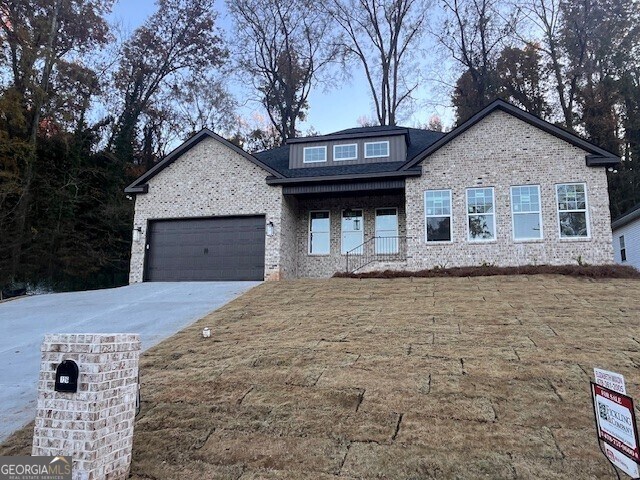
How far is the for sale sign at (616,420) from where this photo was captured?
2.83 metres

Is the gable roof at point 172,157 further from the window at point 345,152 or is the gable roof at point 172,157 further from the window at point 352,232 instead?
the window at point 352,232

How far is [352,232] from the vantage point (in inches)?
636

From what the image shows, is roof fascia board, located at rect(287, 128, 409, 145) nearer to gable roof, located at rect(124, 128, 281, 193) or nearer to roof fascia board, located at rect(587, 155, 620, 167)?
gable roof, located at rect(124, 128, 281, 193)

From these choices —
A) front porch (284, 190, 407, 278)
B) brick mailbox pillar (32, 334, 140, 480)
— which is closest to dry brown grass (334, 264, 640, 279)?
front porch (284, 190, 407, 278)

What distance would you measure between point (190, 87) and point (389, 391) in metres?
28.2

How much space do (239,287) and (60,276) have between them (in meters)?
12.4

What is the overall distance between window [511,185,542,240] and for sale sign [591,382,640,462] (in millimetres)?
11031

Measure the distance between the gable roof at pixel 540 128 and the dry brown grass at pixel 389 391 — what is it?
546cm

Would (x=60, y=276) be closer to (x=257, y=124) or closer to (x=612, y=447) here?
(x=257, y=124)

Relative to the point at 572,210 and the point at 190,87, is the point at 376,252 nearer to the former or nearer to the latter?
the point at 572,210

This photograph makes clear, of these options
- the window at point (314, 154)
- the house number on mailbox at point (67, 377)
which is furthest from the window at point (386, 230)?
the house number on mailbox at point (67, 377)

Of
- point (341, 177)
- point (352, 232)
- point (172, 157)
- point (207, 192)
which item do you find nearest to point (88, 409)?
point (341, 177)

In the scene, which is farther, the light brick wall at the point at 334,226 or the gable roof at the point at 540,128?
the light brick wall at the point at 334,226

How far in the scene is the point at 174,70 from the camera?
1129 inches
